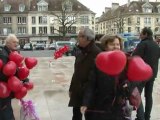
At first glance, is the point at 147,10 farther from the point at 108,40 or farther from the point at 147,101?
the point at 108,40

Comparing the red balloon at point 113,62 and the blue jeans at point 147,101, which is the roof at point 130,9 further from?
the red balloon at point 113,62

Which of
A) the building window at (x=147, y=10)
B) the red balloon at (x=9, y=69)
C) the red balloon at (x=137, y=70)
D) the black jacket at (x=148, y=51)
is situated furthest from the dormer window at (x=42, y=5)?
the red balloon at (x=137, y=70)

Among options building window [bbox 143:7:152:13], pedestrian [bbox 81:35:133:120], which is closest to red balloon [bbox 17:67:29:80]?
pedestrian [bbox 81:35:133:120]

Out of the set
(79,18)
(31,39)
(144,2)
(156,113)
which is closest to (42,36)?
(31,39)

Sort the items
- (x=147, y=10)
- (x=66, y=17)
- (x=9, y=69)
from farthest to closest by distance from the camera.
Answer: (x=147, y=10) → (x=66, y=17) → (x=9, y=69)

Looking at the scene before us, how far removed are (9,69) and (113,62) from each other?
1648 millimetres

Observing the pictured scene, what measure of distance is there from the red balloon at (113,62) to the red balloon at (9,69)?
143 cm

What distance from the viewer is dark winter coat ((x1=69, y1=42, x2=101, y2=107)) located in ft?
16.8

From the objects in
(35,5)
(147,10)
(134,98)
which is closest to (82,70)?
(134,98)

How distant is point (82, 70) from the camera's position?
16.9ft

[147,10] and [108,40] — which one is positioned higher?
[147,10]

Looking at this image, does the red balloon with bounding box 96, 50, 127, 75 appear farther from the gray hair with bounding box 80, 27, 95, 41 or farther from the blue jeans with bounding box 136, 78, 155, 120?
the blue jeans with bounding box 136, 78, 155, 120

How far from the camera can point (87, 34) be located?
16.6ft

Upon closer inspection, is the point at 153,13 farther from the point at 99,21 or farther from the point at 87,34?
the point at 87,34
